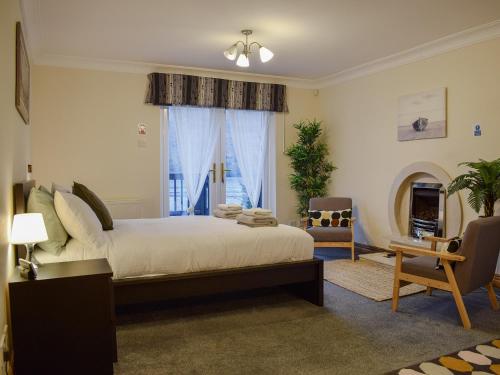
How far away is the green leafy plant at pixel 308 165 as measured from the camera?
6.39m

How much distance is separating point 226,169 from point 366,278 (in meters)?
2.84

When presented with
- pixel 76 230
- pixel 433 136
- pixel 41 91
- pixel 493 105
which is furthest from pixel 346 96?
pixel 76 230

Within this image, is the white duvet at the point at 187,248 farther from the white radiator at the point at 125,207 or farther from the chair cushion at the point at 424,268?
the white radiator at the point at 125,207

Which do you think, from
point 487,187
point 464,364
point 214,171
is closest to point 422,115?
point 487,187

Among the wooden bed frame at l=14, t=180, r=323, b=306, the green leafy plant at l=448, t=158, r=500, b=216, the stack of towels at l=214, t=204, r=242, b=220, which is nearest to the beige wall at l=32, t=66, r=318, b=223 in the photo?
the stack of towels at l=214, t=204, r=242, b=220

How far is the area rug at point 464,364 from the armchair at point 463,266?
1.38 ft

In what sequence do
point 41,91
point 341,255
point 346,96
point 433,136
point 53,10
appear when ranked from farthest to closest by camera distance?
point 346,96, point 341,255, point 41,91, point 433,136, point 53,10

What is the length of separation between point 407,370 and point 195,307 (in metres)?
1.74

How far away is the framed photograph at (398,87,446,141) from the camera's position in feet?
15.8

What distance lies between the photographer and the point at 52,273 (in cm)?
226

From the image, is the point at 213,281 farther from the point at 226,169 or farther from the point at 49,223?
the point at 226,169

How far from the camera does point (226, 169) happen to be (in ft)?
20.9

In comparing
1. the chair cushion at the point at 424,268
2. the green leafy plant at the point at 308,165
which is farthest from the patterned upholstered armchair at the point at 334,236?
the chair cushion at the point at 424,268

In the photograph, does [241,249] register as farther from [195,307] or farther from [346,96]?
[346,96]
